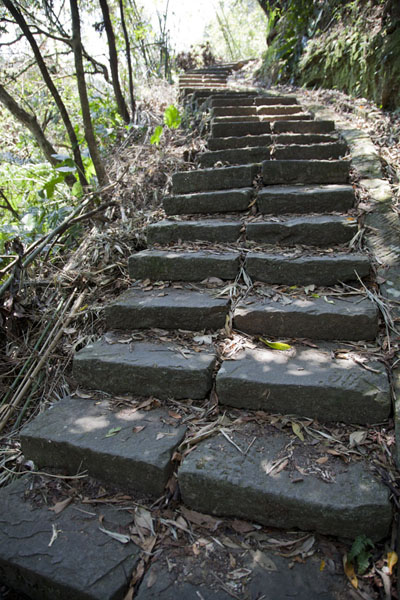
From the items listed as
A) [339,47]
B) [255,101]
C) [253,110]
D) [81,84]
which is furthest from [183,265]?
[339,47]

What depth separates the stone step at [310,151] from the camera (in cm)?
342

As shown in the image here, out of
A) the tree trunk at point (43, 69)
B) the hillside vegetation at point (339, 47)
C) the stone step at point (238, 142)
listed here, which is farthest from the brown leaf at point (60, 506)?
the hillside vegetation at point (339, 47)

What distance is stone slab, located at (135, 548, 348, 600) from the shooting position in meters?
1.21

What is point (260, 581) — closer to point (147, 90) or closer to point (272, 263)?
point (272, 263)

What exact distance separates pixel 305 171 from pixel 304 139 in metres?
0.75

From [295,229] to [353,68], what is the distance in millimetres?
3772

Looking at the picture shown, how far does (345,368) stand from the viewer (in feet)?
5.74

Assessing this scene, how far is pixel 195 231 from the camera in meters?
2.82

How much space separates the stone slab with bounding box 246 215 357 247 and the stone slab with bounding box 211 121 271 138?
1.90 metres

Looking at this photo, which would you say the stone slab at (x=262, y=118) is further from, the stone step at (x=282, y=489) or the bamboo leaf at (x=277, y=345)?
the stone step at (x=282, y=489)

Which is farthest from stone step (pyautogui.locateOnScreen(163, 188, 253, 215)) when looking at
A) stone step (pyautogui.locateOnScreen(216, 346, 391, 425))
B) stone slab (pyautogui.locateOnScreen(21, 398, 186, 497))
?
stone slab (pyautogui.locateOnScreen(21, 398, 186, 497))

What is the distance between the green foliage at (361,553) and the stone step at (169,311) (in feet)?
3.89

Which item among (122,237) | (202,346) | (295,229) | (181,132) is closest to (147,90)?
(181,132)

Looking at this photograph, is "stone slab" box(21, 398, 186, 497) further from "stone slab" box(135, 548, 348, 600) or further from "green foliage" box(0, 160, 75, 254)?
"green foliage" box(0, 160, 75, 254)
